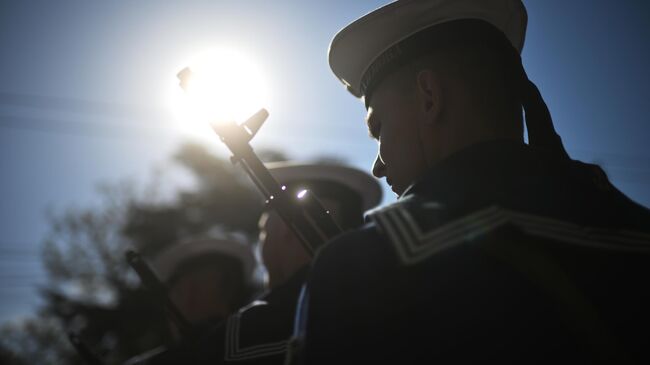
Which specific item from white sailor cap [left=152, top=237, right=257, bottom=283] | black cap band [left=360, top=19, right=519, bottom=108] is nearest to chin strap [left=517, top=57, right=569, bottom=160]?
black cap band [left=360, top=19, right=519, bottom=108]

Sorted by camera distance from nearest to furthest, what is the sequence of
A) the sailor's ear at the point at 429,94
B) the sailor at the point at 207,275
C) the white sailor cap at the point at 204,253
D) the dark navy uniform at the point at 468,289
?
the dark navy uniform at the point at 468,289
the sailor's ear at the point at 429,94
the sailor at the point at 207,275
the white sailor cap at the point at 204,253

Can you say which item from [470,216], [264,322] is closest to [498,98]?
[470,216]

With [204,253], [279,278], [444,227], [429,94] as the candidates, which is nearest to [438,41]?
[429,94]

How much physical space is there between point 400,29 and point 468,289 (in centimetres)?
112

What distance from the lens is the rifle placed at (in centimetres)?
185

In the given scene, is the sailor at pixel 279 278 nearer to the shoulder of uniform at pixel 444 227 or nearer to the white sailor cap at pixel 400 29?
the white sailor cap at pixel 400 29

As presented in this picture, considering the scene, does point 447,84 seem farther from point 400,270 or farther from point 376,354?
point 376,354

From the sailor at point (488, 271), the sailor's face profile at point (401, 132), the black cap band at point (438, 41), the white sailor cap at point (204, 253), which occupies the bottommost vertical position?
the sailor at point (488, 271)

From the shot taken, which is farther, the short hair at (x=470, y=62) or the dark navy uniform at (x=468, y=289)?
the short hair at (x=470, y=62)

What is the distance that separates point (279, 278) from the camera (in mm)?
3053

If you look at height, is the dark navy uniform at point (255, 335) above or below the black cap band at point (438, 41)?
below

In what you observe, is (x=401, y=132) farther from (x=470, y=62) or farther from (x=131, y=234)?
(x=131, y=234)

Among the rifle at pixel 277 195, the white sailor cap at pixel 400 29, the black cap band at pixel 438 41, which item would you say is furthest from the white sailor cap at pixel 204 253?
the black cap band at pixel 438 41

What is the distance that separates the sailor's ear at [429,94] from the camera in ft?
4.60
